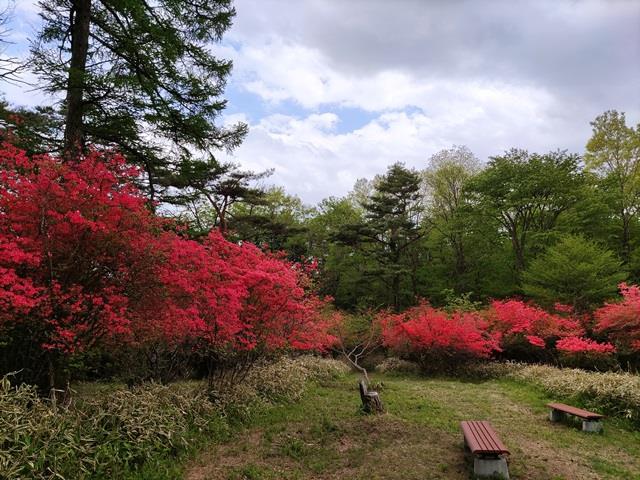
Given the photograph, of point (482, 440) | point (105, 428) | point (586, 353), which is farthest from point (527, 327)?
point (105, 428)

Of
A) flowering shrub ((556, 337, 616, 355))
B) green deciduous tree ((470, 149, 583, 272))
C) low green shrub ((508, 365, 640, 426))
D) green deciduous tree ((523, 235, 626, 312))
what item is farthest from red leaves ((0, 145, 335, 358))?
green deciduous tree ((470, 149, 583, 272))

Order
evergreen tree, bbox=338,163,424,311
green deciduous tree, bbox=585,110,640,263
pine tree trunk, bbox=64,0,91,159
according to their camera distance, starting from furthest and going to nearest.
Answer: evergreen tree, bbox=338,163,424,311, green deciduous tree, bbox=585,110,640,263, pine tree trunk, bbox=64,0,91,159

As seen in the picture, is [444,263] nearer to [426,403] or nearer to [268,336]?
[426,403]

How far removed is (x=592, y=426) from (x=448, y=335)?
6424mm

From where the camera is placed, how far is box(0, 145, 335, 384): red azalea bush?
16.0 ft

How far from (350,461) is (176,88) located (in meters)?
7.97

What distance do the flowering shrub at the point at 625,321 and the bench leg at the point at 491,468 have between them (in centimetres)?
850

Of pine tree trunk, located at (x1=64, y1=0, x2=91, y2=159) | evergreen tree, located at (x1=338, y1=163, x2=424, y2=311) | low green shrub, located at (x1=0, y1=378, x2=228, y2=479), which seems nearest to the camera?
low green shrub, located at (x1=0, y1=378, x2=228, y2=479)

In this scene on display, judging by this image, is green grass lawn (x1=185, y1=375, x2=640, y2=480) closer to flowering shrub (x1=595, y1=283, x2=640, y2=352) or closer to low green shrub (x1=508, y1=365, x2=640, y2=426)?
low green shrub (x1=508, y1=365, x2=640, y2=426)

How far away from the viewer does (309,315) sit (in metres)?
10.3

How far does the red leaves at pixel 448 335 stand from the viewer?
13539 mm

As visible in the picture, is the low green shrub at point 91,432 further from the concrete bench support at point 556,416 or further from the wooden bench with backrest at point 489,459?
the concrete bench support at point 556,416

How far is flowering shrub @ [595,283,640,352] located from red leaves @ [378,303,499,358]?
333cm

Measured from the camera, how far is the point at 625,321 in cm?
1101
